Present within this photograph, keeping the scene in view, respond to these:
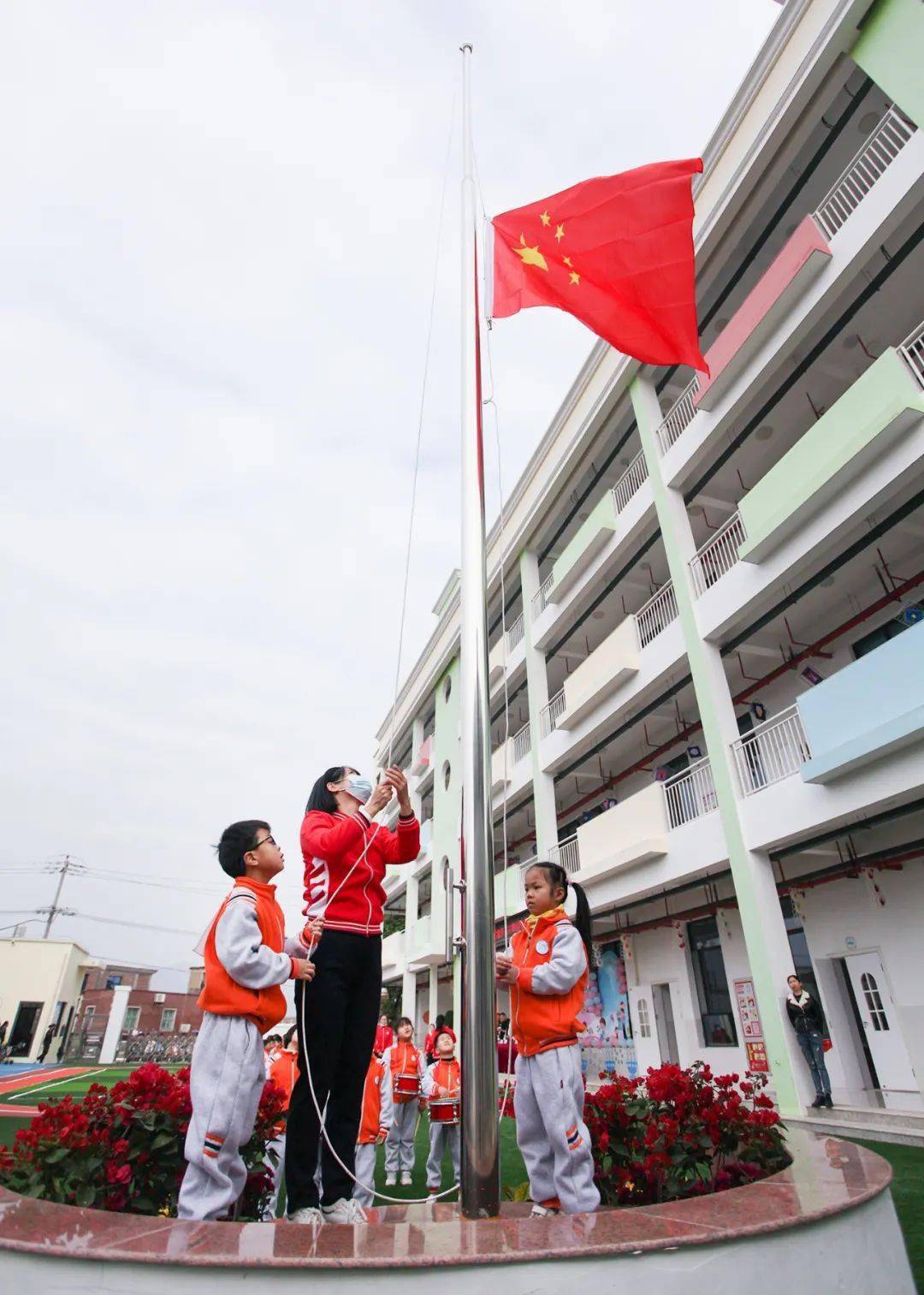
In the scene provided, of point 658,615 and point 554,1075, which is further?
point 658,615

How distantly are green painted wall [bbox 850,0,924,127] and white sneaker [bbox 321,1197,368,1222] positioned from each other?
10809mm

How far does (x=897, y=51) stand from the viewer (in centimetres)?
816

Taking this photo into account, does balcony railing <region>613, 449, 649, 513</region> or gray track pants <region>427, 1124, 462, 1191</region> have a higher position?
balcony railing <region>613, 449, 649, 513</region>

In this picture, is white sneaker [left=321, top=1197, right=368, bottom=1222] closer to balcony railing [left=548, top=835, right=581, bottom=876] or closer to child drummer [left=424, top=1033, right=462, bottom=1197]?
child drummer [left=424, top=1033, right=462, bottom=1197]

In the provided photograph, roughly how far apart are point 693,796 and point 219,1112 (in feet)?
34.5

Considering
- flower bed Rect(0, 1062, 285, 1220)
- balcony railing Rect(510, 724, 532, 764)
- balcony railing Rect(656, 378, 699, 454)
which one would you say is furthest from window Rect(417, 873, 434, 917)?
flower bed Rect(0, 1062, 285, 1220)

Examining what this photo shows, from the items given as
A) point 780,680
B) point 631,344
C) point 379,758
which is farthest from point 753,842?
point 379,758

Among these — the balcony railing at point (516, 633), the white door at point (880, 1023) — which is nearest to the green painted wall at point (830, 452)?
the white door at point (880, 1023)

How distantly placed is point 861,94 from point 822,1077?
41.0 ft

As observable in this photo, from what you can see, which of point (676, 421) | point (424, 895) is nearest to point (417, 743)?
point (424, 895)

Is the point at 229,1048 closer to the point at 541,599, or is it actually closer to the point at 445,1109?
the point at 445,1109

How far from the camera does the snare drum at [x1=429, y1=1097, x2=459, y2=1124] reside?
587 centimetres

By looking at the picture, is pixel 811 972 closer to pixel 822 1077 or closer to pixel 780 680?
pixel 822 1077

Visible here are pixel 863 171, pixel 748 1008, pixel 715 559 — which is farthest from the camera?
pixel 748 1008
